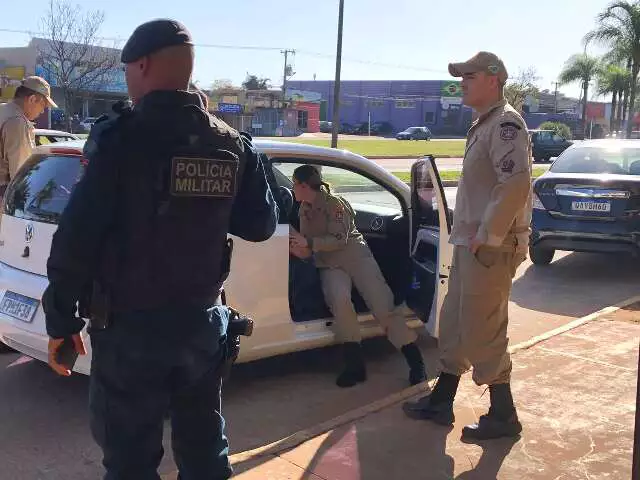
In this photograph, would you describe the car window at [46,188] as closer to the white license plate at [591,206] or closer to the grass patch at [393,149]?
the white license plate at [591,206]

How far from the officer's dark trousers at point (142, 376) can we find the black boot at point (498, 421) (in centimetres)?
181

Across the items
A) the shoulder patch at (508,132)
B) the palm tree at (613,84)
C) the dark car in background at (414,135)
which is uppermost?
the palm tree at (613,84)

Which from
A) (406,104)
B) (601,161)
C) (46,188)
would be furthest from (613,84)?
(406,104)

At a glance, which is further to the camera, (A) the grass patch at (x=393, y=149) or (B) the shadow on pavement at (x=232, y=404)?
(A) the grass patch at (x=393, y=149)

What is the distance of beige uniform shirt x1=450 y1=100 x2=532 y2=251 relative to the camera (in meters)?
3.52

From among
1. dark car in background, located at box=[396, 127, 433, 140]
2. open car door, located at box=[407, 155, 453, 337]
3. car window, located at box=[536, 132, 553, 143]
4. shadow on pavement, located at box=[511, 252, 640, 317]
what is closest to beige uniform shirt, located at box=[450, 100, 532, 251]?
open car door, located at box=[407, 155, 453, 337]

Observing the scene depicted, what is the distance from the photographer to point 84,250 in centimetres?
218

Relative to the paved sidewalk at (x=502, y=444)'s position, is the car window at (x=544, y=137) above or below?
above

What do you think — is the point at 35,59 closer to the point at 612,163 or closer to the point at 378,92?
the point at 612,163

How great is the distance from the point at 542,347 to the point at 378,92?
84934mm

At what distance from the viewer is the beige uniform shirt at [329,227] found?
15.7 feet

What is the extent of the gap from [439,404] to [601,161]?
18.4 ft

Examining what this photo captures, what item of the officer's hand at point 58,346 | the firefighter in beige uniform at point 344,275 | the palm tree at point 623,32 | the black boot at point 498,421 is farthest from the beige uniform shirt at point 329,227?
the palm tree at point 623,32

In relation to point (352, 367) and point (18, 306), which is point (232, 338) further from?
point (352, 367)
